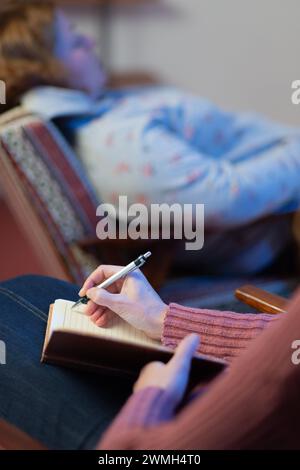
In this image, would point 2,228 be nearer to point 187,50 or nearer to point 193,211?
point 187,50

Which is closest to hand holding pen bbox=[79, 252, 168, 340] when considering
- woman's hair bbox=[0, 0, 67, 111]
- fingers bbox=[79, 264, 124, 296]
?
fingers bbox=[79, 264, 124, 296]

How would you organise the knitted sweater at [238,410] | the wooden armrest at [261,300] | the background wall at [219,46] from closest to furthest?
the knitted sweater at [238,410] → the wooden armrest at [261,300] → the background wall at [219,46]

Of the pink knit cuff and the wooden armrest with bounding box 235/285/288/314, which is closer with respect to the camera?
the pink knit cuff

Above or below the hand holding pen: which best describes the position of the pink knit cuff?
below

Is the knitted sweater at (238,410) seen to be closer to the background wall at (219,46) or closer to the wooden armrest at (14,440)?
the wooden armrest at (14,440)

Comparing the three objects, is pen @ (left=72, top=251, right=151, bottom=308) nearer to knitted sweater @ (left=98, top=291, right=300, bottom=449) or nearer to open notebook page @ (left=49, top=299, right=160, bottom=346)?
open notebook page @ (left=49, top=299, right=160, bottom=346)

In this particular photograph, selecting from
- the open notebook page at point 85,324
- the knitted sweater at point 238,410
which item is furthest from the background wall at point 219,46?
the knitted sweater at point 238,410

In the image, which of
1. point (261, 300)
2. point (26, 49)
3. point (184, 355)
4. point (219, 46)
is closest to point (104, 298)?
point (184, 355)

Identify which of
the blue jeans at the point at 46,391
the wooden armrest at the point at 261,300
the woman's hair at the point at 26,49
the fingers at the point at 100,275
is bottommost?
the wooden armrest at the point at 261,300

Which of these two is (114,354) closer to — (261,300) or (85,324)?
(85,324)

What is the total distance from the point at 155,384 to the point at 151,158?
107cm

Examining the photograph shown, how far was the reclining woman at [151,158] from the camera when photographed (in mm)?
1642

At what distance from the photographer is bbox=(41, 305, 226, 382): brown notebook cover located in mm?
636

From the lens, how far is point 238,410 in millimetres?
571
